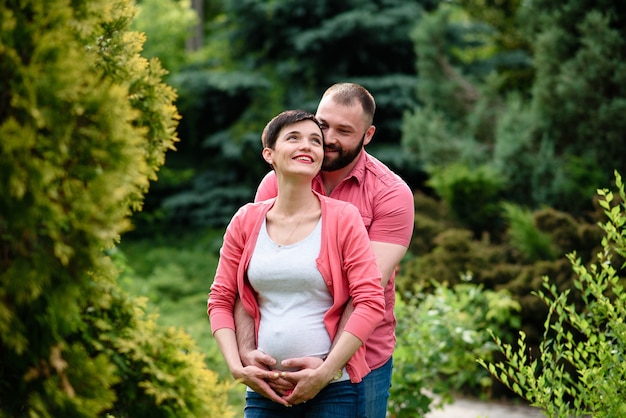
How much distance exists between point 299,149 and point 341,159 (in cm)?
41

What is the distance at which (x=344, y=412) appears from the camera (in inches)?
110

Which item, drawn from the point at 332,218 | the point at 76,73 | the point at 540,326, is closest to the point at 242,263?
the point at 332,218

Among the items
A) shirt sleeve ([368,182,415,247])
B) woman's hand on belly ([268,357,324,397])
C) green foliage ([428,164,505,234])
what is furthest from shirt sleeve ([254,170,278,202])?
green foliage ([428,164,505,234])

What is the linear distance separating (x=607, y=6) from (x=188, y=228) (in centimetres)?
895

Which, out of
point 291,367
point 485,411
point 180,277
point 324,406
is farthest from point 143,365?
point 180,277

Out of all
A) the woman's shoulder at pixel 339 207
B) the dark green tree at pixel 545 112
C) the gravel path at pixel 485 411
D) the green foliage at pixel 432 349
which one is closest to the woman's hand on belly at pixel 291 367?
the woman's shoulder at pixel 339 207

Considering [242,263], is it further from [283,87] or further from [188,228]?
[188,228]

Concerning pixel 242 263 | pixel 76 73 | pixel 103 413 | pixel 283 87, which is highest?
pixel 283 87

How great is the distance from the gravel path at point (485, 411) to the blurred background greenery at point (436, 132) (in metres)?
0.20

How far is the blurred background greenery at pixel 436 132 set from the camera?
7.52 m

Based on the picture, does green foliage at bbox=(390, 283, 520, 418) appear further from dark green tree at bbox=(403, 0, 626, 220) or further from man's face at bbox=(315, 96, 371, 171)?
dark green tree at bbox=(403, 0, 626, 220)

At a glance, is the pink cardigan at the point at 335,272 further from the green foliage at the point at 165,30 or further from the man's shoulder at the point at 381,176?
the green foliage at the point at 165,30

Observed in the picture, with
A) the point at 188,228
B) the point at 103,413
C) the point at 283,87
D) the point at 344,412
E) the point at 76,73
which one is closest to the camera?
the point at 76,73

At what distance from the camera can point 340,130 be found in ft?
10.5
